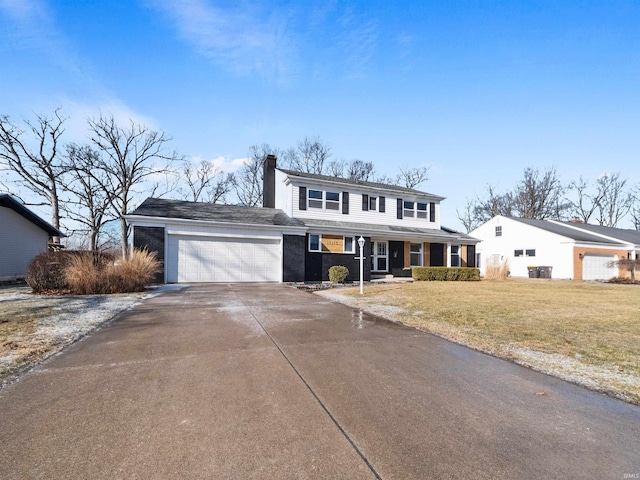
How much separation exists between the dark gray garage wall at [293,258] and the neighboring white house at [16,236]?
517 inches

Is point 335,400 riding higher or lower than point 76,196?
lower

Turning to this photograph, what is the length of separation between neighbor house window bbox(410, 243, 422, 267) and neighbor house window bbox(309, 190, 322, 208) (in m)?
6.79

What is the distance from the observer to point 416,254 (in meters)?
20.3

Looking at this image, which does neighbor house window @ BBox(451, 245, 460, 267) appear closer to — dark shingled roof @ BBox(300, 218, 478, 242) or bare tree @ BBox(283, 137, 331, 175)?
dark shingled roof @ BBox(300, 218, 478, 242)

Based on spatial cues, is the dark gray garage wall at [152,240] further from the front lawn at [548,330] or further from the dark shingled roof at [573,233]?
the dark shingled roof at [573,233]

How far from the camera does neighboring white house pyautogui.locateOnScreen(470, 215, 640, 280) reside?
2411 cm

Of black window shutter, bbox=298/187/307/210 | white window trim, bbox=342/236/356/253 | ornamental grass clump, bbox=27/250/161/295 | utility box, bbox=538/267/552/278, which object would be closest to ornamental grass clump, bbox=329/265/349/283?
white window trim, bbox=342/236/356/253

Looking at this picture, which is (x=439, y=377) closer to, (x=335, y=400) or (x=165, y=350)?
(x=335, y=400)

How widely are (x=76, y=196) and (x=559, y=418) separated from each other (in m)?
32.5

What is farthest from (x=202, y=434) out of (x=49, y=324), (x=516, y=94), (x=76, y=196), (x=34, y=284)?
(x=76, y=196)

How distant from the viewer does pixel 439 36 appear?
9891 mm

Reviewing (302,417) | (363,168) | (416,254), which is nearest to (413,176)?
(363,168)

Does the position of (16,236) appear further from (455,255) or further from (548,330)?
(455,255)

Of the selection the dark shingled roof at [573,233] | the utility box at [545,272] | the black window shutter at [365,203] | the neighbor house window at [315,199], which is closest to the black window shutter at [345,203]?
the black window shutter at [365,203]
